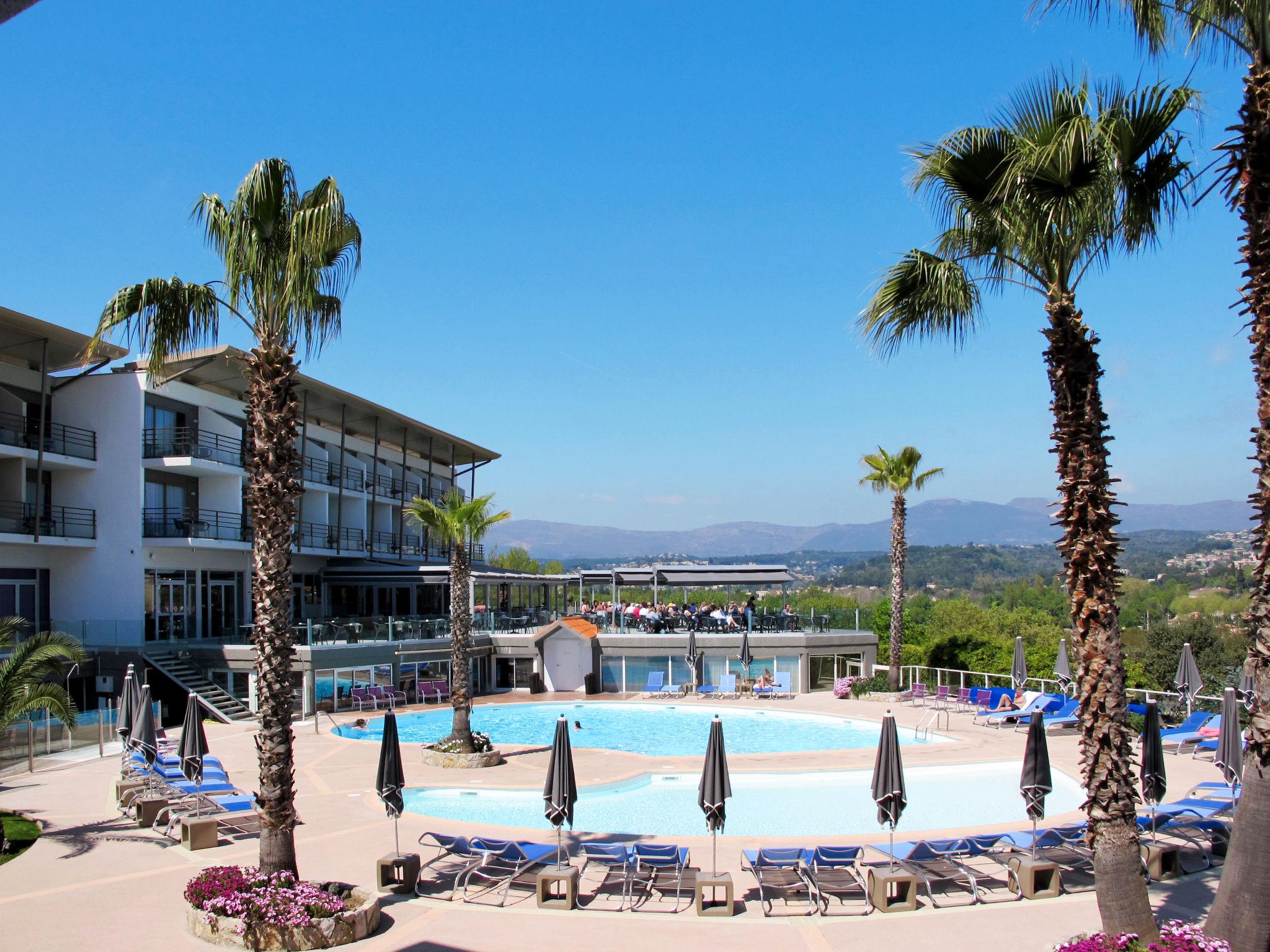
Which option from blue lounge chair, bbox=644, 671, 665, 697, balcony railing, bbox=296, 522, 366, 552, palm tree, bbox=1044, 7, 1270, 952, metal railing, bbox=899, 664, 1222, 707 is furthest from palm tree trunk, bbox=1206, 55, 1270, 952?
balcony railing, bbox=296, 522, 366, 552

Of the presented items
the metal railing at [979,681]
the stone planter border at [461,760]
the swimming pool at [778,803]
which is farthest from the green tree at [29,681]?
the metal railing at [979,681]

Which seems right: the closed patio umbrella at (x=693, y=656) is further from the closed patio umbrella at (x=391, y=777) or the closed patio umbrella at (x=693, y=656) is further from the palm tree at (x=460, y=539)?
the closed patio umbrella at (x=391, y=777)

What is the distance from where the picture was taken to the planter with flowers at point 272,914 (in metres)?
9.16

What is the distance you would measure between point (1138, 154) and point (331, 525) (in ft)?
108

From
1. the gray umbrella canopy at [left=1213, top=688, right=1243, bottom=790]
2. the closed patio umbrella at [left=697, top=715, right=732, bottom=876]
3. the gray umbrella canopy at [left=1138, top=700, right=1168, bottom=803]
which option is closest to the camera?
the closed patio umbrella at [left=697, top=715, right=732, bottom=876]

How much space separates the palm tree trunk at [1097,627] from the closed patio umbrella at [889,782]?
354cm

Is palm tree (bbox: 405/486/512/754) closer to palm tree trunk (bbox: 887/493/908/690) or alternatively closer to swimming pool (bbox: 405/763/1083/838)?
swimming pool (bbox: 405/763/1083/838)

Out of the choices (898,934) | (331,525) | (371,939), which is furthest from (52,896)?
(331,525)

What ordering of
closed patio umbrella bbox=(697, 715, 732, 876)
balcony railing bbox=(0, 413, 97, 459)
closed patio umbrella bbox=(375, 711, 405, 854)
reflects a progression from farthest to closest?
balcony railing bbox=(0, 413, 97, 459) → closed patio umbrella bbox=(375, 711, 405, 854) → closed patio umbrella bbox=(697, 715, 732, 876)

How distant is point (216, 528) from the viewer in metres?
29.0

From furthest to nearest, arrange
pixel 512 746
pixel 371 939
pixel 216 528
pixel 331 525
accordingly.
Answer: pixel 331 525
pixel 216 528
pixel 512 746
pixel 371 939

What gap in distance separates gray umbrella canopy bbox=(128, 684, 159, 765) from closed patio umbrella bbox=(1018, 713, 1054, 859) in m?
12.6

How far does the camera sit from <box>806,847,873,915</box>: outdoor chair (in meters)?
10.5

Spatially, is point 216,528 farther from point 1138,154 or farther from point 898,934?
point 1138,154
